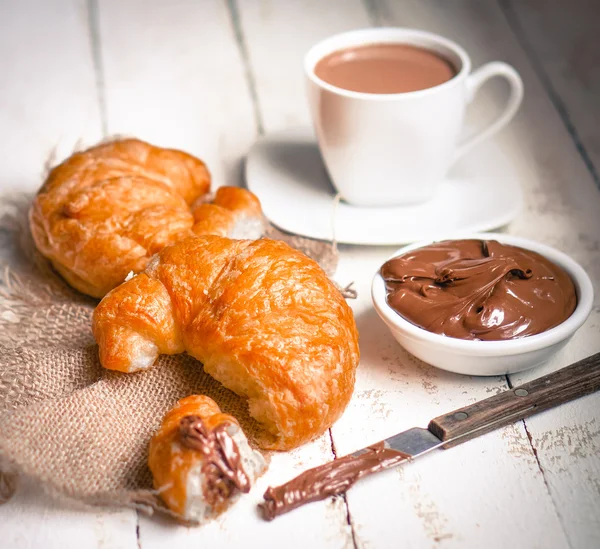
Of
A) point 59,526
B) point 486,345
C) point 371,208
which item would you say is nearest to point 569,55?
point 371,208

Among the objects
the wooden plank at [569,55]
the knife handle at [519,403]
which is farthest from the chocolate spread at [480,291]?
the wooden plank at [569,55]

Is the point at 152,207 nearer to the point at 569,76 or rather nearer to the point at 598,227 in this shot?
the point at 598,227

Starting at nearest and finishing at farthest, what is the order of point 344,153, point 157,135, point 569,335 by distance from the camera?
point 569,335, point 344,153, point 157,135

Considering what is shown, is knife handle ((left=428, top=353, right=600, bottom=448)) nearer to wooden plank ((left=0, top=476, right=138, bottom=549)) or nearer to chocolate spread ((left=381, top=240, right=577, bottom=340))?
chocolate spread ((left=381, top=240, right=577, bottom=340))

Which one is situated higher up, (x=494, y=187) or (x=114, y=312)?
(x=114, y=312)

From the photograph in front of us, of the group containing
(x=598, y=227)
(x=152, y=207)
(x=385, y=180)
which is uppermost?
(x=152, y=207)

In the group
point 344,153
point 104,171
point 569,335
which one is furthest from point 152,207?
point 569,335

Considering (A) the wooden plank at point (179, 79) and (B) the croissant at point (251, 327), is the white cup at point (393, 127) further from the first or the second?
(B) the croissant at point (251, 327)

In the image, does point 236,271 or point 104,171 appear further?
point 104,171
